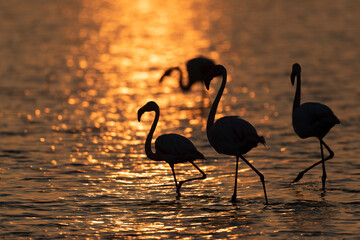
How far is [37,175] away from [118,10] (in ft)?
127

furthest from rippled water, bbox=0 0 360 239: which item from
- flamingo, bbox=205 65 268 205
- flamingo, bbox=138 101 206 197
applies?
flamingo, bbox=205 65 268 205

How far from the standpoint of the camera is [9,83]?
73.6ft

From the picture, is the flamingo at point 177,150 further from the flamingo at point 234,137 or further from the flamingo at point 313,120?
the flamingo at point 313,120

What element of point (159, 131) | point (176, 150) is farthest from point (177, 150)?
point (159, 131)

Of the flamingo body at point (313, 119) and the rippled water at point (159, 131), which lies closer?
the rippled water at point (159, 131)

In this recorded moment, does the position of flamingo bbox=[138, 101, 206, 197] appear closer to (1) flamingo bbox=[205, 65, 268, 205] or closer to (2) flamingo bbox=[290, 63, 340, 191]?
(1) flamingo bbox=[205, 65, 268, 205]

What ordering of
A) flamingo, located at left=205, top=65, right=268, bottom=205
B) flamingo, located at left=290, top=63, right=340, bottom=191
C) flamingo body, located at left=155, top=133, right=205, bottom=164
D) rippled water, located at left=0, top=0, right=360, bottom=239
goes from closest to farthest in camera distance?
1. rippled water, located at left=0, top=0, right=360, bottom=239
2. flamingo, located at left=205, top=65, right=268, bottom=205
3. flamingo body, located at left=155, top=133, right=205, bottom=164
4. flamingo, located at left=290, top=63, right=340, bottom=191

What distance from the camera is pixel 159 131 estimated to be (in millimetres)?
16891

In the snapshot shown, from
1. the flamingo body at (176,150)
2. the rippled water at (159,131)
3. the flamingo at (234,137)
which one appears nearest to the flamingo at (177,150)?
the flamingo body at (176,150)

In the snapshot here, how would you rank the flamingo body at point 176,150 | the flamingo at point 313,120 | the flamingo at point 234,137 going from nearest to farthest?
the flamingo at point 234,137
the flamingo body at point 176,150
the flamingo at point 313,120

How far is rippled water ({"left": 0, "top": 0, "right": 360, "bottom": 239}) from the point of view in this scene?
10688 millimetres

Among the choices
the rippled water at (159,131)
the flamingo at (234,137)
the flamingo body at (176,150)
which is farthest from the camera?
the flamingo body at (176,150)

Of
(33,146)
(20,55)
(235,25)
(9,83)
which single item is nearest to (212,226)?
(33,146)

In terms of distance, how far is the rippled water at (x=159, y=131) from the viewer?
35.1 ft
